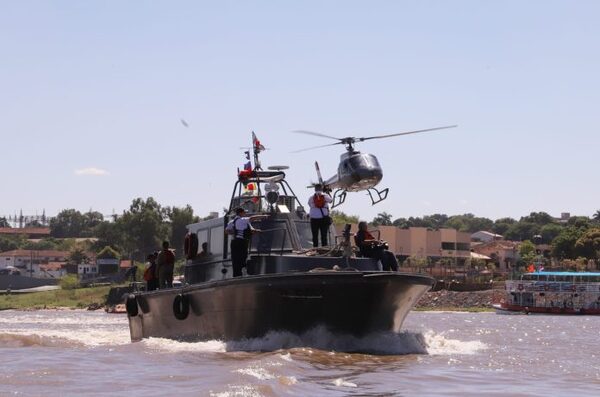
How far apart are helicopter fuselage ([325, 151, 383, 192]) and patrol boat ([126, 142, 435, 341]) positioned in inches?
42.1

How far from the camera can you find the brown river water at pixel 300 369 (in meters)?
14.6

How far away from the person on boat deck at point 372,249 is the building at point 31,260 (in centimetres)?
11985

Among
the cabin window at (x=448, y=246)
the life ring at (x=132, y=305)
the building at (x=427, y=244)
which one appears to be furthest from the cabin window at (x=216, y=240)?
the cabin window at (x=448, y=246)

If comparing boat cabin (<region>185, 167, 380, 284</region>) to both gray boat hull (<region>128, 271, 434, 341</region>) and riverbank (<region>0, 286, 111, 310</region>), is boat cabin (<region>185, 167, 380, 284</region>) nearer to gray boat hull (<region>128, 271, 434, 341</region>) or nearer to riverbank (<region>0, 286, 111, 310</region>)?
gray boat hull (<region>128, 271, 434, 341</region>)

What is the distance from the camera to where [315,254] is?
20.2 m

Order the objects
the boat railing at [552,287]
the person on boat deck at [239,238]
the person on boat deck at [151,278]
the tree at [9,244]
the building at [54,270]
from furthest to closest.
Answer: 1. the tree at [9,244]
2. the building at [54,270]
3. the boat railing at [552,287]
4. the person on boat deck at [151,278]
5. the person on boat deck at [239,238]

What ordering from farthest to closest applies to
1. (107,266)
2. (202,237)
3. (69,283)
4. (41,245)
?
(41,245)
(107,266)
(69,283)
(202,237)

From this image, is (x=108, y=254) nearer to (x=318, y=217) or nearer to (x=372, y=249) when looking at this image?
(x=318, y=217)

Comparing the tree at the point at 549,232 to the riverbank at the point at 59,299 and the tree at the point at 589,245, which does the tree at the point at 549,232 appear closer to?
the tree at the point at 589,245

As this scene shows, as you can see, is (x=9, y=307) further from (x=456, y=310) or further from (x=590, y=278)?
(x=590, y=278)

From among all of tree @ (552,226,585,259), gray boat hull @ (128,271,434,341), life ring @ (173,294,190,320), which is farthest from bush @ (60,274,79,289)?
gray boat hull @ (128,271,434,341)

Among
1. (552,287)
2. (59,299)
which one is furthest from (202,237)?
(59,299)

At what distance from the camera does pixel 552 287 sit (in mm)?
73312

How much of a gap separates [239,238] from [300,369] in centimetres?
420
